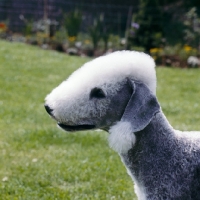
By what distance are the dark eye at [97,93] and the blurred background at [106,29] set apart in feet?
29.8

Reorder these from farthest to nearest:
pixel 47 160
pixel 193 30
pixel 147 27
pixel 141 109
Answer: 1. pixel 193 30
2. pixel 147 27
3. pixel 47 160
4. pixel 141 109

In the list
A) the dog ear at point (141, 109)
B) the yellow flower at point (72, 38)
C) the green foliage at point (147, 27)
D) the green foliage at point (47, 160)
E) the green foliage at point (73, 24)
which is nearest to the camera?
Result: the dog ear at point (141, 109)

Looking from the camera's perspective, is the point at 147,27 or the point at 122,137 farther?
the point at 147,27

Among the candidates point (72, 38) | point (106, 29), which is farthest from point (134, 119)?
point (106, 29)

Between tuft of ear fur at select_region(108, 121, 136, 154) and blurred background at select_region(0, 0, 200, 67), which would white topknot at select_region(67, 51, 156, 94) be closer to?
tuft of ear fur at select_region(108, 121, 136, 154)

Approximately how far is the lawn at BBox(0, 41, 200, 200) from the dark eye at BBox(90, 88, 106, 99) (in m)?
1.61

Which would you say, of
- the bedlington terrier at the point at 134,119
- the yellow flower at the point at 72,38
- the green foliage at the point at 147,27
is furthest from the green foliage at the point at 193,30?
the bedlington terrier at the point at 134,119

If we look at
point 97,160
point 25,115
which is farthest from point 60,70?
point 97,160

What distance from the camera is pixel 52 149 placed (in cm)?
495

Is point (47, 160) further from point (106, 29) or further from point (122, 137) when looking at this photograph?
point (106, 29)

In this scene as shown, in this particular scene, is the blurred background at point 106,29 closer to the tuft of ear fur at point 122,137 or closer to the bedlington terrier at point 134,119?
the bedlington terrier at point 134,119

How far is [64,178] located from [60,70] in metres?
5.53

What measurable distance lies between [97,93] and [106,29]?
39.6ft

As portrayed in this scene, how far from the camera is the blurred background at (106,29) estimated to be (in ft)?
39.4
